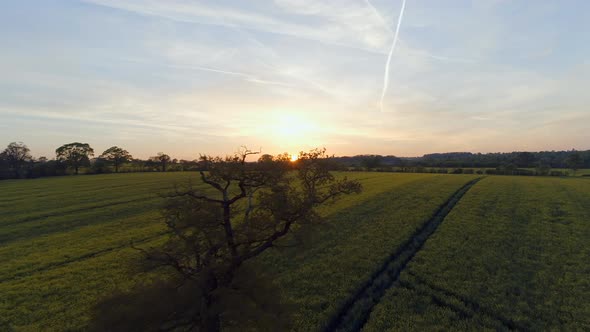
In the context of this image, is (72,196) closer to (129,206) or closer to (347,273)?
(129,206)

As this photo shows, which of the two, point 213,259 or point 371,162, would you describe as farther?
point 371,162

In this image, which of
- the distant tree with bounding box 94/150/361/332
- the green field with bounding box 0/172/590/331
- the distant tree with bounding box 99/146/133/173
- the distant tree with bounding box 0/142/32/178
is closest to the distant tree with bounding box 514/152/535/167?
the green field with bounding box 0/172/590/331

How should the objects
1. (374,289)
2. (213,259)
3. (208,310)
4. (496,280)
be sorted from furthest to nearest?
(496,280) < (374,289) < (213,259) < (208,310)

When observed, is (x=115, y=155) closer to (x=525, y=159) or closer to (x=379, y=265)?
(x=379, y=265)

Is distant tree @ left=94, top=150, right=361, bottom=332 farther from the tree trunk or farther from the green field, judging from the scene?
the green field

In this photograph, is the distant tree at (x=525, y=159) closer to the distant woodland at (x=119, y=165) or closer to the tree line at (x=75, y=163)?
the distant woodland at (x=119, y=165)

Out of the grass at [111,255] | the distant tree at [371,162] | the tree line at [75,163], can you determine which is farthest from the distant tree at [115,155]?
the distant tree at [371,162]

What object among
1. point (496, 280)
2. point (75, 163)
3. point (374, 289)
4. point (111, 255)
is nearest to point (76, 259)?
point (111, 255)
